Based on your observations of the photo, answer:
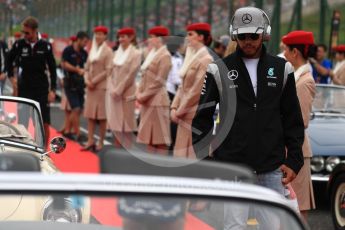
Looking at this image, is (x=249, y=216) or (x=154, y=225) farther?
(x=249, y=216)

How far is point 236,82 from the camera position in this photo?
18.0 ft

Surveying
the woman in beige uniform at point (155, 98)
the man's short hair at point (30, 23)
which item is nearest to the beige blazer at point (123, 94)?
the woman in beige uniform at point (155, 98)

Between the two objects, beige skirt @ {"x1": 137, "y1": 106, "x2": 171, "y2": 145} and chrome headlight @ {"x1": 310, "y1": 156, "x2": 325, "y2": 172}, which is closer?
chrome headlight @ {"x1": 310, "y1": 156, "x2": 325, "y2": 172}

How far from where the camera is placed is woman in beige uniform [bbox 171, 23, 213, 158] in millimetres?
9109

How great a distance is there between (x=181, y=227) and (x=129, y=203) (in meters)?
0.24

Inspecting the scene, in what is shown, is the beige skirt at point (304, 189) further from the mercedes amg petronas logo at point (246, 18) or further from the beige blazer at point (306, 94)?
the mercedes amg petronas logo at point (246, 18)

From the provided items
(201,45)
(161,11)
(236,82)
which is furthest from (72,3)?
(236,82)

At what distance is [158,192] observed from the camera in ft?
9.36

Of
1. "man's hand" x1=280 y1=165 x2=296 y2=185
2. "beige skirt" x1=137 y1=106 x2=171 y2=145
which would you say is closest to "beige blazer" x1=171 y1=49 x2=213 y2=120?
"beige skirt" x1=137 y1=106 x2=171 y2=145

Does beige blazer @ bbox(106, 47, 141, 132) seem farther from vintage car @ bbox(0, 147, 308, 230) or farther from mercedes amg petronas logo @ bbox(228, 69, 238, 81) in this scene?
vintage car @ bbox(0, 147, 308, 230)

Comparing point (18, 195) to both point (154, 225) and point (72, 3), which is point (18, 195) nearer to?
point (154, 225)

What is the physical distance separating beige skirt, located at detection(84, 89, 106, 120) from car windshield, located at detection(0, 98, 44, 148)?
703 cm

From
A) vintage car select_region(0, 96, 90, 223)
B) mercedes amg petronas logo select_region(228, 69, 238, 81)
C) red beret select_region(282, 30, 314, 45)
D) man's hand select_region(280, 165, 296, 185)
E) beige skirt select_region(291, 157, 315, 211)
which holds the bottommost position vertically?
beige skirt select_region(291, 157, 315, 211)

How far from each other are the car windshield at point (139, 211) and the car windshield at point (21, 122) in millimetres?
4165
